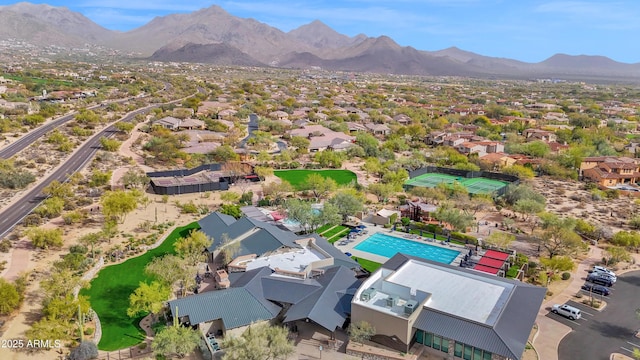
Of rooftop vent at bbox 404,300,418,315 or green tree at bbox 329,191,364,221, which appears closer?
rooftop vent at bbox 404,300,418,315

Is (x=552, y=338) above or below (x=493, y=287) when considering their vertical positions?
below

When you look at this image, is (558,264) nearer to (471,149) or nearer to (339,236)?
(339,236)

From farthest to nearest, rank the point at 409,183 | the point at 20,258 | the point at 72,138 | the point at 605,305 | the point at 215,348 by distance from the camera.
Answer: the point at 72,138, the point at 409,183, the point at 20,258, the point at 605,305, the point at 215,348

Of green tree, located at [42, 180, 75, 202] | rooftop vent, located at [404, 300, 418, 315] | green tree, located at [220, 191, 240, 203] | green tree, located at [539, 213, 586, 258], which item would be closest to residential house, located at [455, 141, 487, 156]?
green tree, located at [539, 213, 586, 258]

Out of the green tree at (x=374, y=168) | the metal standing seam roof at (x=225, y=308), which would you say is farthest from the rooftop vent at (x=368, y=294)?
the green tree at (x=374, y=168)

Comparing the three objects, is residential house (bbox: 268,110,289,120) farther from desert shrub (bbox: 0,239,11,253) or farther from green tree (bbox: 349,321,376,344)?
green tree (bbox: 349,321,376,344)

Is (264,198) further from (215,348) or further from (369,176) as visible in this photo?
(215,348)

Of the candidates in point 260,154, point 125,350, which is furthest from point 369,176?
point 125,350
